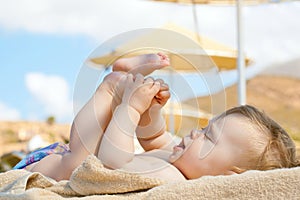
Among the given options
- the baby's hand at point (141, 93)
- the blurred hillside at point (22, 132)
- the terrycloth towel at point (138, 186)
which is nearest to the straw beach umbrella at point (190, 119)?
the baby's hand at point (141, 93)

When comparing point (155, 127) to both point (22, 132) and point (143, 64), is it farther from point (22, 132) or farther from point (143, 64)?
point (22, 132)

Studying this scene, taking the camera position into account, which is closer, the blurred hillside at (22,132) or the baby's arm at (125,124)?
the baby's arm at (125,124)

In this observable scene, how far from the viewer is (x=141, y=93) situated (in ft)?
4.33

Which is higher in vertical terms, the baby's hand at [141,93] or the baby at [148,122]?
the baby's hand at [141,93]

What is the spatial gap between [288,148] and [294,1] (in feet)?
14.4

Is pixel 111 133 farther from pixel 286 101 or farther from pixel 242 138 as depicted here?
pixel 286 101

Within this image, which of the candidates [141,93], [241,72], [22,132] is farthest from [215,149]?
[22,132]

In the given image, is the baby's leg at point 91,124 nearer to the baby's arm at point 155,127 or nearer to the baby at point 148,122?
the baby at point 148,122

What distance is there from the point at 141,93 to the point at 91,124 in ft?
0.52

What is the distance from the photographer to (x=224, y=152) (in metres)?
1.38

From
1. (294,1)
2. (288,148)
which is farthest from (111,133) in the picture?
(294,1)

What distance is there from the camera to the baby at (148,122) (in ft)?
4.33

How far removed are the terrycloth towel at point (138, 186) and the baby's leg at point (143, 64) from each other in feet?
0.94

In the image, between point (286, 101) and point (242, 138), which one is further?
point (286, 101)
